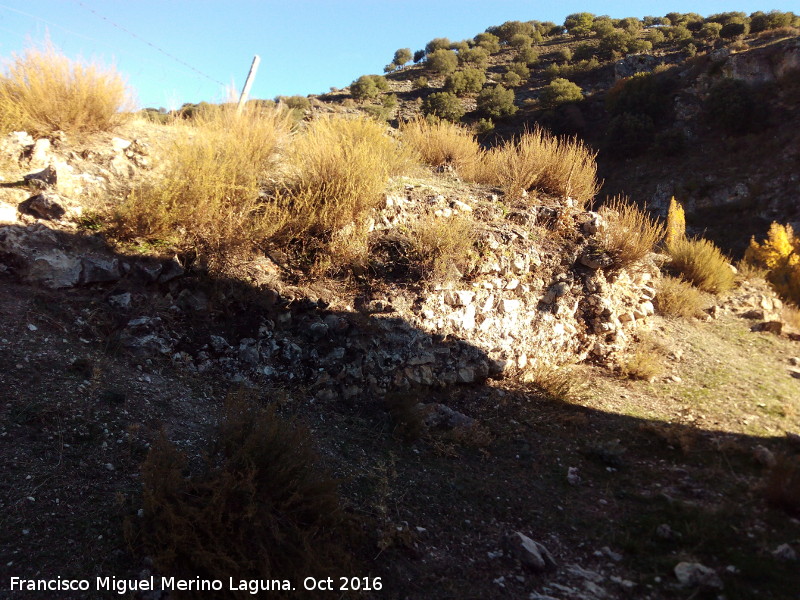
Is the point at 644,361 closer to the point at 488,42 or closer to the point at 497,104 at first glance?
the point at 497,104

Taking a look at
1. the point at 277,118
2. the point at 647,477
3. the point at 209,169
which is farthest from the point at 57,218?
the point at 647,477

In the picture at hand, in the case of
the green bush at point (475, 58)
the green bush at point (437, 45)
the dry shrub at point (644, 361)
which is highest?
the green bush at point (437, 45)

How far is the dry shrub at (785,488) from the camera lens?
120 inches

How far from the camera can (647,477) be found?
3686 mm

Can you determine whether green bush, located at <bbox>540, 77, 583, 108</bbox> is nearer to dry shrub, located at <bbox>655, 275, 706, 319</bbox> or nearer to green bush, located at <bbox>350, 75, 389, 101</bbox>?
green bush, located at <bbox>350, 75, 389, 101</bbox>

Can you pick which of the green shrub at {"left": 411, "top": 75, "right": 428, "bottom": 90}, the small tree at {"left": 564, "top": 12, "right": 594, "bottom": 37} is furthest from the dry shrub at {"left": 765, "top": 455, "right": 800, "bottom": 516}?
the small tree at {"left": 564, "top": 12, "right": 594, "bottom": 37}

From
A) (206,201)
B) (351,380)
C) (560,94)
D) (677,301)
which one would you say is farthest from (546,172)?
(560,94)

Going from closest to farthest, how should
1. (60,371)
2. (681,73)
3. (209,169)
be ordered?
1. (60,371)
2. (209,169)
3. (681,73)

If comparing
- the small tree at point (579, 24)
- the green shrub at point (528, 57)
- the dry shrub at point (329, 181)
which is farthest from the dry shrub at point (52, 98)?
the small tree at point (579, 24)

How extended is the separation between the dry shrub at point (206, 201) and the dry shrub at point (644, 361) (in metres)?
3.95

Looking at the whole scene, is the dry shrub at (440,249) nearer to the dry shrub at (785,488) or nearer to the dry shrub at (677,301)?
the dry shrub at (785,488)

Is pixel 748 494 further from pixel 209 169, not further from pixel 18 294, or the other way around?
pixel 18 294

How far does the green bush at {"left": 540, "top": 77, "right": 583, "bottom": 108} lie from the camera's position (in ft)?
77.6

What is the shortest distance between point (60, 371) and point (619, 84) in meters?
25.2
